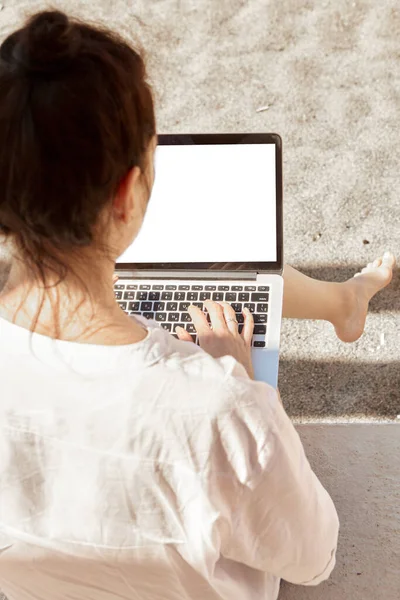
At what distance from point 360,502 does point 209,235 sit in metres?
0.58

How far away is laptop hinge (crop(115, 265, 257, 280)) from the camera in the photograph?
1.18 m

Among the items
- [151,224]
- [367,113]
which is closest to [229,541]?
[151,224]

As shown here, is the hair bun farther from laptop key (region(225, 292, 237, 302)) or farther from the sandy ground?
the sandy ground

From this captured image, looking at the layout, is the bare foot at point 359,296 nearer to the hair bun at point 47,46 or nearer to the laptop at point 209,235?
the laptop at point 209,235

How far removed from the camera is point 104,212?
0.67 meters

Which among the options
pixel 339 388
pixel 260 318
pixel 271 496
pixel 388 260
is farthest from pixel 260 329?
pixel 388 260

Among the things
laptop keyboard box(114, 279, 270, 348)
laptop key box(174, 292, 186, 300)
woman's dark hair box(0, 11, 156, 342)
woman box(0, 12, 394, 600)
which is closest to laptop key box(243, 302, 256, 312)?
laptop keyboard box(114, 279, 270, 348)

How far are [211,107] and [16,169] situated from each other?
1.52 metres

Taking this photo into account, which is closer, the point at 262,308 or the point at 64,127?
the point at 64,127

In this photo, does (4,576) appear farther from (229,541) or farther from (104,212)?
(104,212)

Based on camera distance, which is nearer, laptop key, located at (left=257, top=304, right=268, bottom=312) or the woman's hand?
the woman's hand

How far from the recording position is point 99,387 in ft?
2.07

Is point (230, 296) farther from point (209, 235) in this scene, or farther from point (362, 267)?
point (362, 267)

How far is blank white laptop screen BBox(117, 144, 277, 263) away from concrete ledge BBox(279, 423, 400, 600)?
1.59 ft
